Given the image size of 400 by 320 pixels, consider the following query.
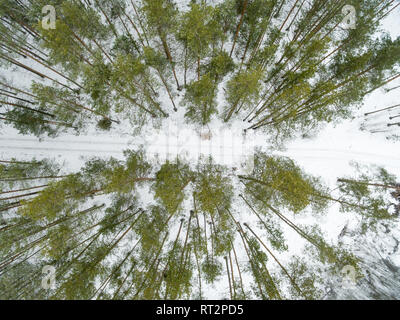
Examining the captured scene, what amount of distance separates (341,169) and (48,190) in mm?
23195

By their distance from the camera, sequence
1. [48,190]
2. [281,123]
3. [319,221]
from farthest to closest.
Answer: [319,221], [281,123], [48,190]

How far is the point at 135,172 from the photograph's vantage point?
667 inches

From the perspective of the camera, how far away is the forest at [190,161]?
16047mm

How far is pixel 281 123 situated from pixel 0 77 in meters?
25.2

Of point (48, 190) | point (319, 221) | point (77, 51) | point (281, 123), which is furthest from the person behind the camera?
point (319, 221)

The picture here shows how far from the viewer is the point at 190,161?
63.1 ft

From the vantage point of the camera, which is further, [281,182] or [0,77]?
[0,77]

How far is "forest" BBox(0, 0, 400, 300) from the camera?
16047mm

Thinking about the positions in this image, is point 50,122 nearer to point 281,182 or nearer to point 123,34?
point 123,34

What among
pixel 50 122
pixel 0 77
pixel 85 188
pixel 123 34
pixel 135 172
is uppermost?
pixel 123 34

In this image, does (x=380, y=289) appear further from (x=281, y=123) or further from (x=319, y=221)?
(x=281, y=123)

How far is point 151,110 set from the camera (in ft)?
61.4
